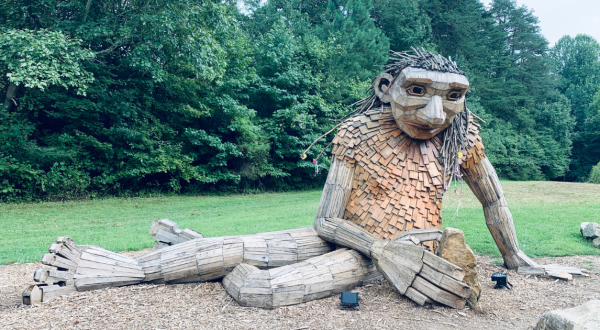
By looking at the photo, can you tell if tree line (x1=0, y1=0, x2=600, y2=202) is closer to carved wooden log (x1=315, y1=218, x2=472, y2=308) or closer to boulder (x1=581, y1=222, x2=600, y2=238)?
carved wooden log (x1=315, y1=218, x2=472, y2=308)

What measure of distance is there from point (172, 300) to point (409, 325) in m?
1.90

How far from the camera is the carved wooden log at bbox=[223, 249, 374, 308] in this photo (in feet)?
10.2

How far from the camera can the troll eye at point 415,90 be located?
11.6 feet

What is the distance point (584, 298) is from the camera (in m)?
3.49

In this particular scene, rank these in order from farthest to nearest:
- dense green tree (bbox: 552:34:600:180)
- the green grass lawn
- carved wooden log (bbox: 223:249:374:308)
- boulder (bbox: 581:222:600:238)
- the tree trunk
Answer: dense green tree (bbox: 552:34:600:180), the tree trunk, the green grass lawn, boulder (bbox: 581:222:600:238), carved wooden log (bbox: 223:249:374:308)

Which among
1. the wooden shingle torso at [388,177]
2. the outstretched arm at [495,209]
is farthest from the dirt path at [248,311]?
the wooden shingle torso at [388,177]

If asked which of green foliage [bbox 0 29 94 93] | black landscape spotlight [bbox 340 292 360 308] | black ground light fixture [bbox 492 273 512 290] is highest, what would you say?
green foliage [bbox 0 29 94 93]

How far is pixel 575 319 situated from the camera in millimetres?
2031

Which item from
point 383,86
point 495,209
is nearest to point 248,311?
point 383,86

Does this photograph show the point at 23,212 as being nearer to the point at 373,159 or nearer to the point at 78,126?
the point at 78,126

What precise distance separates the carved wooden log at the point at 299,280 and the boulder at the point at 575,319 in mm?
1516

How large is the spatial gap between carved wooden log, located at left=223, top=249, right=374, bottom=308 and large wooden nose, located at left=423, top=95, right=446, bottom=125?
4.48ft

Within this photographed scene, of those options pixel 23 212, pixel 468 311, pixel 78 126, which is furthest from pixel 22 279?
pixel 78 126

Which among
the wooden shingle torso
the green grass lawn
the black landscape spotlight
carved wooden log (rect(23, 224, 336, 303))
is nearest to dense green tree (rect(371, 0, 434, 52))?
the green grass lawn
